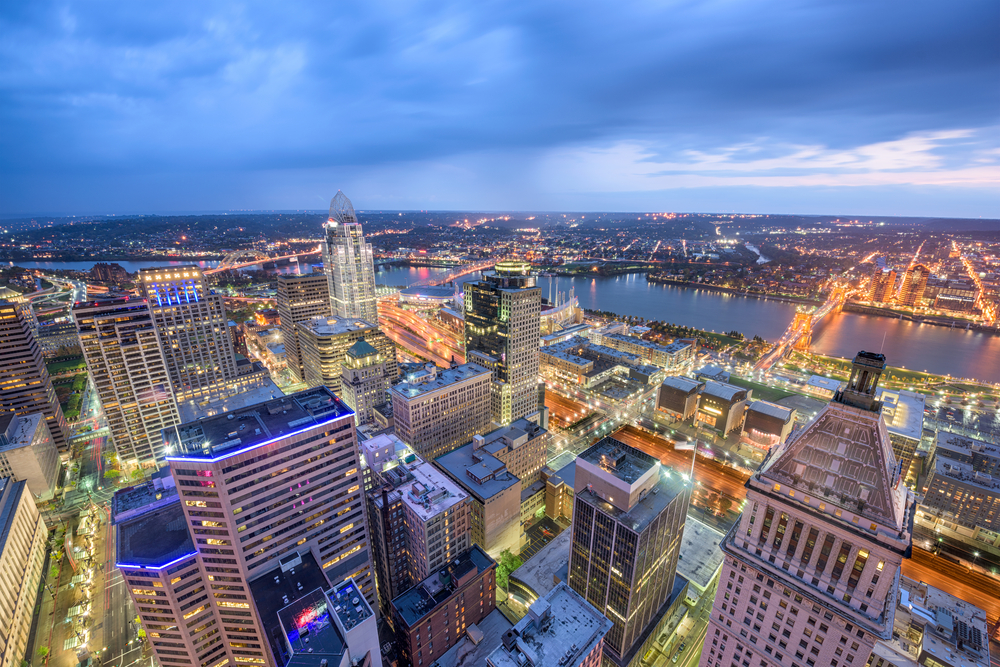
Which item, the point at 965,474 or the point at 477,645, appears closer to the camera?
the point at 477,645

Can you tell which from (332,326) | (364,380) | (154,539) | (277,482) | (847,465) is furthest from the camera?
(332,326)

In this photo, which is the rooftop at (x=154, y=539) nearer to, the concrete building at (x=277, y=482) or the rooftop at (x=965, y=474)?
the concrete building at (x=277, y=482)

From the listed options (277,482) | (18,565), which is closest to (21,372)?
(18,565)

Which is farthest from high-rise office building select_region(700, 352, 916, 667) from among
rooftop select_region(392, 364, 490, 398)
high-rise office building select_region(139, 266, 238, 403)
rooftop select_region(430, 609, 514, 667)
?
high-rise office building select_region(139, 266, 238, 403)

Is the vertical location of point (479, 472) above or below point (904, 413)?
below

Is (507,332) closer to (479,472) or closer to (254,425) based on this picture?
(479,472)

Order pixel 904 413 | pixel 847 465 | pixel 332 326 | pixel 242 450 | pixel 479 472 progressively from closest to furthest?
1. pixel 847 465
2. pixel 242 450
3. pixel 479 472
4. pixel 904 413
5. pixel 332 326

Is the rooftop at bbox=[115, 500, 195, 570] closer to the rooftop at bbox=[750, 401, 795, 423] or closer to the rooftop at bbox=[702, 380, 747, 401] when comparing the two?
the rooftop at bbox=[702, 380, 747, 401]
